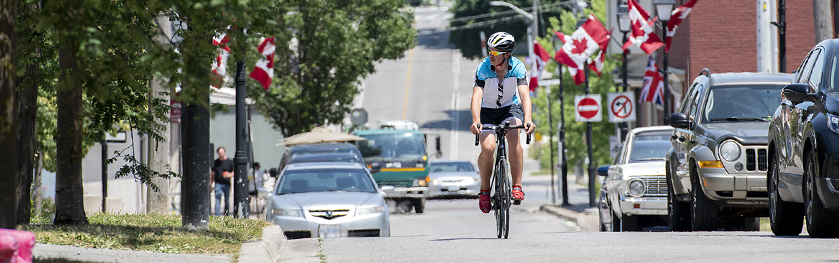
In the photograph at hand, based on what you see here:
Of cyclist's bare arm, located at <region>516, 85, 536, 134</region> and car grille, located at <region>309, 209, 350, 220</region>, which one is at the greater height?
cyclist's bare arm, located at <region>516, 85, 536, 134</region>

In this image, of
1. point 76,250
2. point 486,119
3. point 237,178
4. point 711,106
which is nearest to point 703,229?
point 711,106

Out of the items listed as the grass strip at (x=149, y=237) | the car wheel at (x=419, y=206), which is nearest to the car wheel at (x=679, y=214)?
the grass strip at (x=149, y=237)

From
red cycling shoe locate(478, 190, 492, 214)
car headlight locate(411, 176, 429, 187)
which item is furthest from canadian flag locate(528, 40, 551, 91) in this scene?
red cycling shoe locate(478, 190, 492, 214)

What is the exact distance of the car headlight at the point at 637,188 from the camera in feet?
47.5

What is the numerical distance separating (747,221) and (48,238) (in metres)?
8.98

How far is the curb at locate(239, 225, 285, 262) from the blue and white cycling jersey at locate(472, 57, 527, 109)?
2.34 metres

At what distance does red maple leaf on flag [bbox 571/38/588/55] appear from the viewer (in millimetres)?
28891

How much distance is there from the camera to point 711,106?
11.9 metres

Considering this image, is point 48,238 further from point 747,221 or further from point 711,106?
point 747,221

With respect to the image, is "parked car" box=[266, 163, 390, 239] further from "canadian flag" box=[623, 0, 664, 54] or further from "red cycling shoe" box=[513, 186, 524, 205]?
"canadian flag" box=[623, 0, 664, 54]

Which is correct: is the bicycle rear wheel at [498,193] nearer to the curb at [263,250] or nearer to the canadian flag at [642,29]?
the curb at [263,250]

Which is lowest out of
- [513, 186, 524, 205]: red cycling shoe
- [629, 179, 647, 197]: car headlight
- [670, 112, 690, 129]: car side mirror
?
[629, 179, 647, 197]: car headlight

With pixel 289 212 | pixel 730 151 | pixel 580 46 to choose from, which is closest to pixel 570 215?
pixel 580 46

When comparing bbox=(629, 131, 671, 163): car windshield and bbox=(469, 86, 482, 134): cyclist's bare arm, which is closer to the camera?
bbox=(469, 86, 482, 134): cyclist's bare arm
